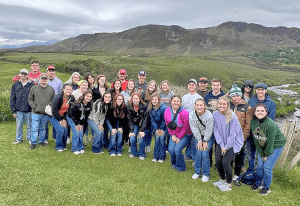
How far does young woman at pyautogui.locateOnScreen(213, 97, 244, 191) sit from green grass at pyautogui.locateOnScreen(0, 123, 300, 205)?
0.60 metres

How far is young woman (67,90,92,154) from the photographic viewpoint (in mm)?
8188

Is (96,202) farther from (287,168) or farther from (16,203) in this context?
(287,168)

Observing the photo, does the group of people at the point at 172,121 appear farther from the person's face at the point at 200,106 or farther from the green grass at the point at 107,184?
the green grass at the point at 107,184

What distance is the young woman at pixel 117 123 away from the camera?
8.52 m

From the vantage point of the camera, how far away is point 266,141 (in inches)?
247

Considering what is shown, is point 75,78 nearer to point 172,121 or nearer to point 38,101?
point 38,101

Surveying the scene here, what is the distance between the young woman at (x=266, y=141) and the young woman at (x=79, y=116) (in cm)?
618

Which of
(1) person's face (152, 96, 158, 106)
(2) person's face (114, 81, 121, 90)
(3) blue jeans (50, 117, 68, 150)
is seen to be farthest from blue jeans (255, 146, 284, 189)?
(3) blue jeans (50, 117, 68, 150)

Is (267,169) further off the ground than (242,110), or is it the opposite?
(242,110)

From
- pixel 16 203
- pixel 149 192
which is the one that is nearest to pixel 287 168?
pixel 149 192

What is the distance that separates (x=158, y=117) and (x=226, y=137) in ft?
9.15

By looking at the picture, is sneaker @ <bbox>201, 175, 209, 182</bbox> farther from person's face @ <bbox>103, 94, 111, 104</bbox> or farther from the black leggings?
person's face @ <bbox>103, 94, 111, 104</bbox>

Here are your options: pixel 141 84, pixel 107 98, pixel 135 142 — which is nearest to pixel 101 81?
pixel 107 98

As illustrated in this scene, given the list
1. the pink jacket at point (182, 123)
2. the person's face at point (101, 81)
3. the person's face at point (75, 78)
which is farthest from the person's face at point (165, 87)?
the person's face at point (75, 78)
